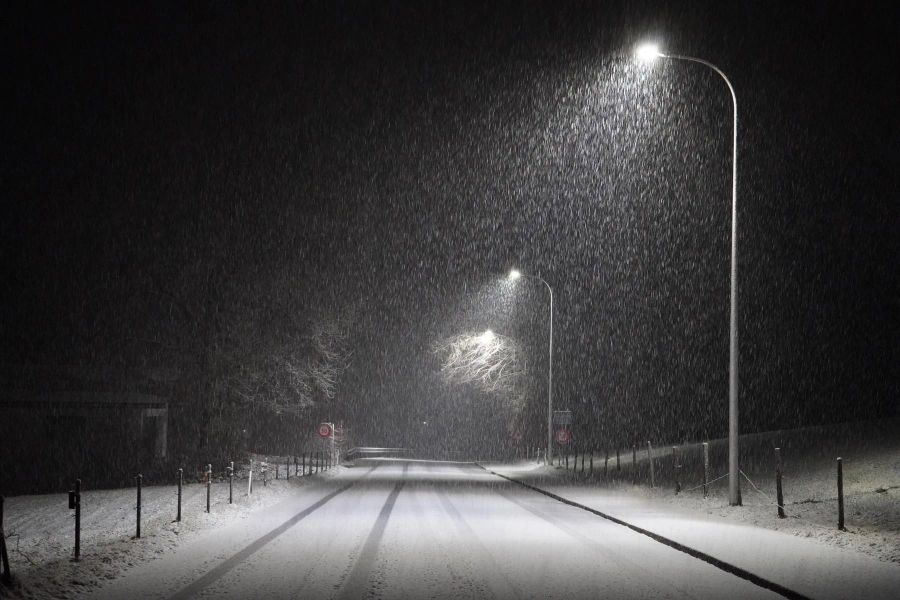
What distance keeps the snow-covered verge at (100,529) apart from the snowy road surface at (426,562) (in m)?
0.43

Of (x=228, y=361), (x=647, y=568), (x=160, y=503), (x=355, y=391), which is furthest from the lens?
(x=355, y=391)

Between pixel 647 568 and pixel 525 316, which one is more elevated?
pixel 525 316

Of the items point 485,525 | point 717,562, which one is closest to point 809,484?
point 485,525

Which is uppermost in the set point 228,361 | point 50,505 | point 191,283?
point 191,283

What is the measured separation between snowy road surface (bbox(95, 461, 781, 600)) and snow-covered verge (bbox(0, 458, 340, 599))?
43 cm

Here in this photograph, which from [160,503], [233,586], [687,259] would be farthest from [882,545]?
[687,259]

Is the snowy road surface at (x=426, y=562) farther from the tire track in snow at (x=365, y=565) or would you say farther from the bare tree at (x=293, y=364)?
the bare tree at (x=293, y=364)

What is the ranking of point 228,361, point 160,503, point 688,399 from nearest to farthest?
point 160,503 < point 228,361 < point 688,399

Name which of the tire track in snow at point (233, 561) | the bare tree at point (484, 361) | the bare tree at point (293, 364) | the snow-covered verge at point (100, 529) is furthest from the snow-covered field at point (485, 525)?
the bare tree at point (484, 361)

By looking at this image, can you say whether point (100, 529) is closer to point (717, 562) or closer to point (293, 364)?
point (717, 562)

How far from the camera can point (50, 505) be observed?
23.3 meters

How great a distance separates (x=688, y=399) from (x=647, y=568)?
4134 cm

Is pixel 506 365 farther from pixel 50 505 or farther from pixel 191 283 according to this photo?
pixel 50 505

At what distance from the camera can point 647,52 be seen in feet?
62.4
